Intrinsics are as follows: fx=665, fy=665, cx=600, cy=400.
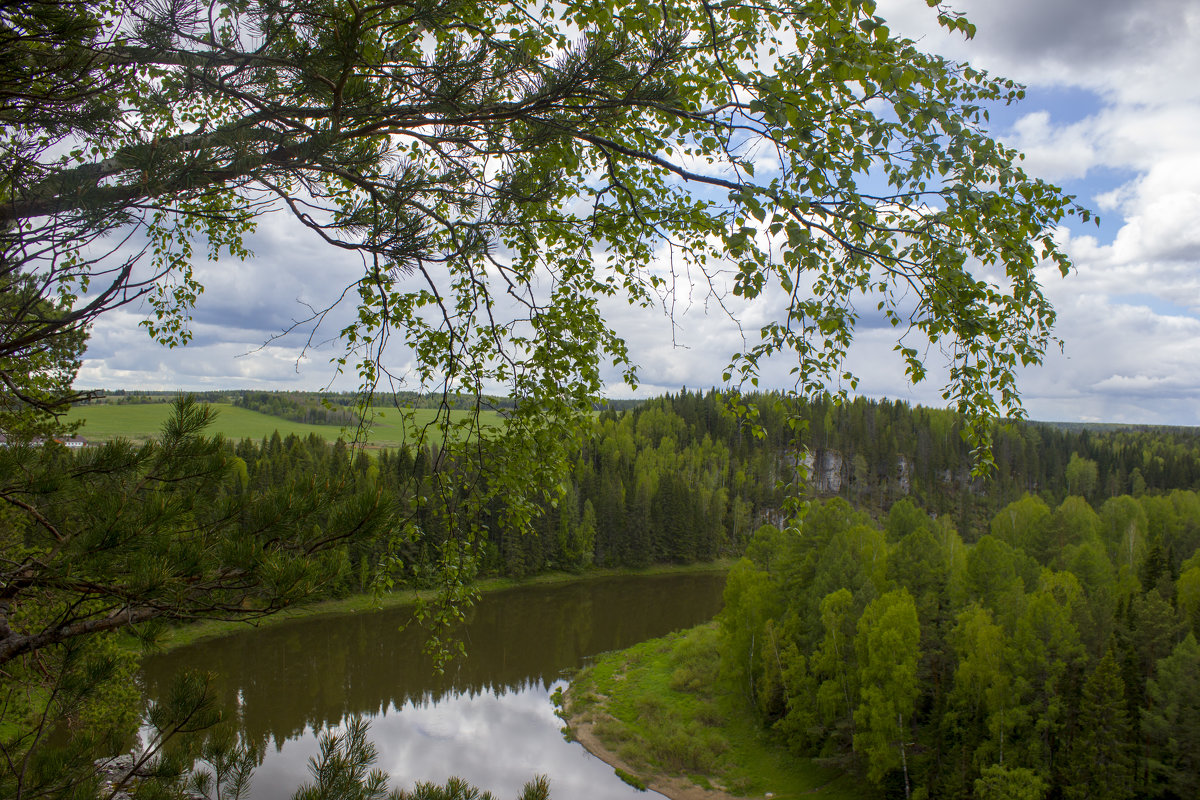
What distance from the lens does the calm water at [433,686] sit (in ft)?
59.4

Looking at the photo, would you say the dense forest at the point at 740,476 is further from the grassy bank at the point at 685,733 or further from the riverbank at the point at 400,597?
the grassy bank at the point at 685,733

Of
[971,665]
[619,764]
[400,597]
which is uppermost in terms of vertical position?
[971,665]

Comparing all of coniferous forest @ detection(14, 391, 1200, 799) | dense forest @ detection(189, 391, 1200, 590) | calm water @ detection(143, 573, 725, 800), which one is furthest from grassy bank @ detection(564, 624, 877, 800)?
dense forest @ detection(189, 391, 1200, 590)

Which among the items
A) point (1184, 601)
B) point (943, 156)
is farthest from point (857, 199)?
point (1184, 601)

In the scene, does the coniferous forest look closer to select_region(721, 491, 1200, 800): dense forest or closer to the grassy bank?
select_region(721, 491, 1200, 800): dense forest

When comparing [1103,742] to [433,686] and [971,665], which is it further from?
[433,686]

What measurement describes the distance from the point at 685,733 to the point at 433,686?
9.46m

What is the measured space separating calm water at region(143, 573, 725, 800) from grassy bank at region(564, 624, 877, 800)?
1039mm

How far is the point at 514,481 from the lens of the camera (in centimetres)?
423

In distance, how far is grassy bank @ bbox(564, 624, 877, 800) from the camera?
18.6 m

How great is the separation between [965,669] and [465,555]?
688 inches

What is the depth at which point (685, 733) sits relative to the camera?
20922 millimetres

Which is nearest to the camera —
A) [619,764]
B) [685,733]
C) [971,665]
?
[971,665]

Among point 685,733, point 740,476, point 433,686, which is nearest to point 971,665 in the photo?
point 685,733
